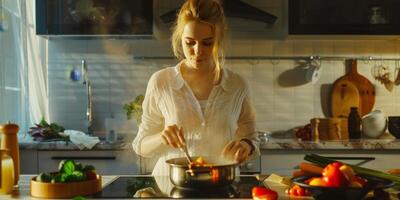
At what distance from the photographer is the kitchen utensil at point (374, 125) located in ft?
9.70

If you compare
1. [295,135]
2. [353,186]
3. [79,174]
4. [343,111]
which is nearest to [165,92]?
[79,174]

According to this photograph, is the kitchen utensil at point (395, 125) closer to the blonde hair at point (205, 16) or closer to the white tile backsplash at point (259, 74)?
the white tile backsplash at point (259, 74)

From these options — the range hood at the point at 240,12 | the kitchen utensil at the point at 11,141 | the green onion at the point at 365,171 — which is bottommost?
the green onion at the point at 365,171

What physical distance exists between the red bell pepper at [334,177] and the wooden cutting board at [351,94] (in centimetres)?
197

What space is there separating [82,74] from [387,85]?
2.06 meters

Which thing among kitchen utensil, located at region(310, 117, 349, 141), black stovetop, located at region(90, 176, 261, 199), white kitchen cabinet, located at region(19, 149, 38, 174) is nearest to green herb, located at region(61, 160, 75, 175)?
black stovetop, located at region(90, 176, 261, 199)

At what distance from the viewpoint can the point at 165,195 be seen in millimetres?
1378

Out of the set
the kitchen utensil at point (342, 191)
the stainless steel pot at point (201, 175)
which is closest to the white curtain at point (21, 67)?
the stainless steel pot at point (201, 175)

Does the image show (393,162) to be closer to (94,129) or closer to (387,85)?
(387,85)

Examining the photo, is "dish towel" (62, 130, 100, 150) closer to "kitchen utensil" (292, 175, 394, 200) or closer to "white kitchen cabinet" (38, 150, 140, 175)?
"white kitchen cabinet" (38, 150, 140, 175)

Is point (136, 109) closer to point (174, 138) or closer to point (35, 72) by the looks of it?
point (35, 72)

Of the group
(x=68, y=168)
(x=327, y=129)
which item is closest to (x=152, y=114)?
(x=68, y=168)

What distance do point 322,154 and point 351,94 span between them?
0.65 m

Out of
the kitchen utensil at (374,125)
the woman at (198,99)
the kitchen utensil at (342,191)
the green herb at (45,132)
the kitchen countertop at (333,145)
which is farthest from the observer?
the kitchen utensil at (374,125)
